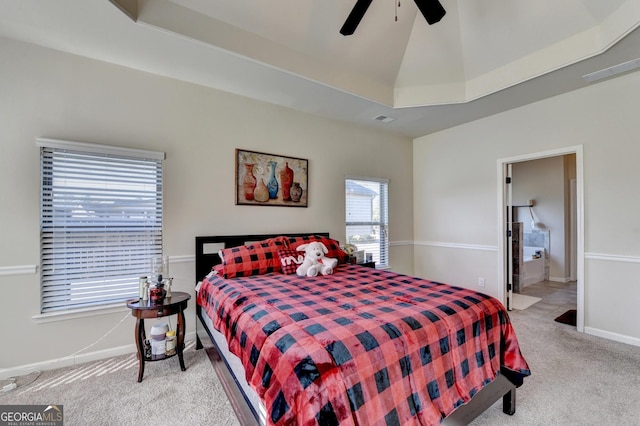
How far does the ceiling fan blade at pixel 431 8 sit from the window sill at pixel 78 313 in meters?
3.54

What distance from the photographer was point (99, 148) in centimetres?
256

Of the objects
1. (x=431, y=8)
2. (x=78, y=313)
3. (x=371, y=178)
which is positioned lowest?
(x=78, y=313)

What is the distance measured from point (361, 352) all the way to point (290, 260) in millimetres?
1745

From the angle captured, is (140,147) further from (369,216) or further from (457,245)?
(457,245)

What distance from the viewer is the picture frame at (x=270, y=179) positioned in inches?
131

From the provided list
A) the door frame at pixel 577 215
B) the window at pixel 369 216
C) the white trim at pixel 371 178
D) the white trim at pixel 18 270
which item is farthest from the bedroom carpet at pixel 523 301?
the white trim at pixel 18 270

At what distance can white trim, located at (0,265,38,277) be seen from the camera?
227 cm

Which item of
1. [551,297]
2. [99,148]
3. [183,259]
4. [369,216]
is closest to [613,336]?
[551,297]

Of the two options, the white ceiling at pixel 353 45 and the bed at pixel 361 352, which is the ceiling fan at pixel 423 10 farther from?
the bed at pixel 361 352

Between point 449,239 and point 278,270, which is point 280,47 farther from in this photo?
point 449,239

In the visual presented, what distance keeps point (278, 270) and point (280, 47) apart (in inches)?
87.9

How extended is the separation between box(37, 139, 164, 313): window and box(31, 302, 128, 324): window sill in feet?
0.14

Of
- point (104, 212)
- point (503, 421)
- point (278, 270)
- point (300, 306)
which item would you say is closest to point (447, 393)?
point (503, 421)

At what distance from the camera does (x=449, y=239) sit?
4.57 metres
